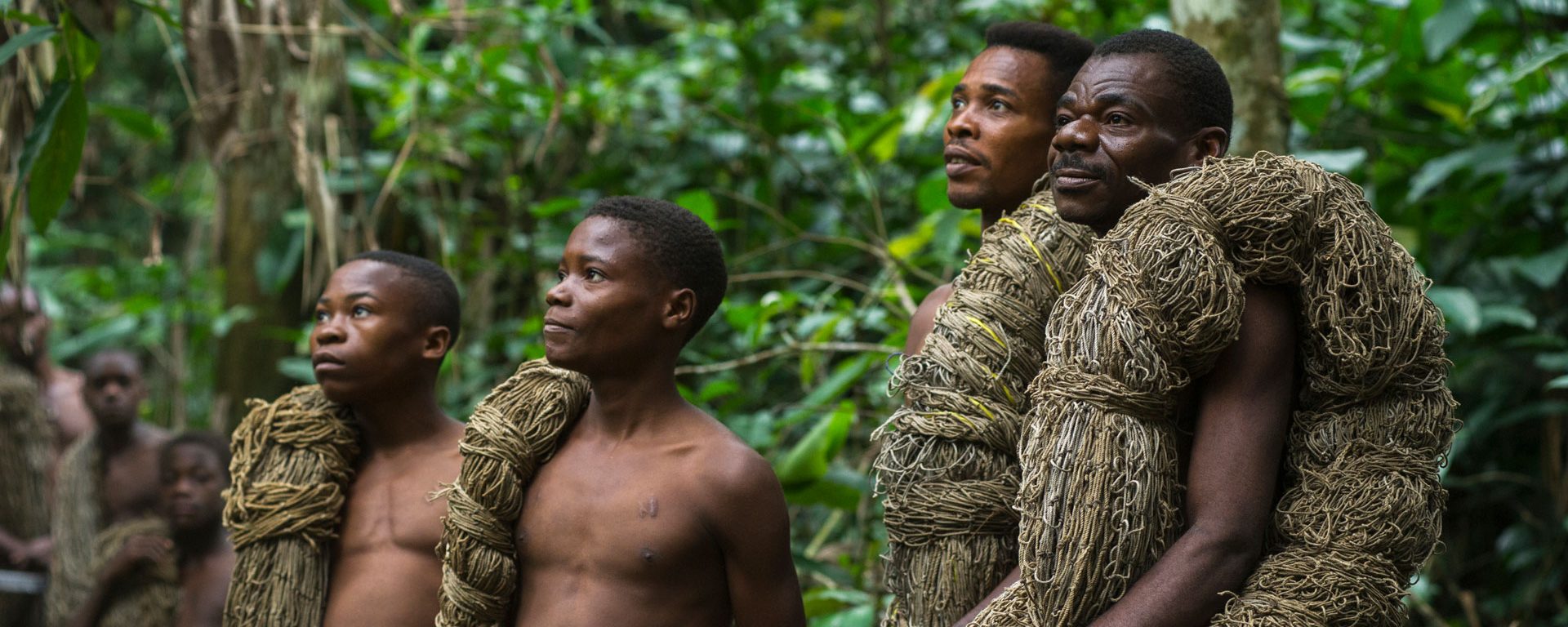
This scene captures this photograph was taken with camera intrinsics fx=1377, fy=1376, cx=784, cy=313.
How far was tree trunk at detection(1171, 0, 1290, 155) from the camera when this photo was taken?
3.35 m

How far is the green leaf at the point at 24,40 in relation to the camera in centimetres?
260

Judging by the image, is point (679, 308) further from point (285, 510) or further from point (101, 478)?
point (101, 478)

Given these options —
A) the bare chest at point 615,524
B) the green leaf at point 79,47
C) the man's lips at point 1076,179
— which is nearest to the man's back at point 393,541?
the bare chest at point 615,524

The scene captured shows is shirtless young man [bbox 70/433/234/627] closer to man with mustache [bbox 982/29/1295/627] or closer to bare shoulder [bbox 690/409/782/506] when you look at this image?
bare shoulder [bbox 690/409/782/506]

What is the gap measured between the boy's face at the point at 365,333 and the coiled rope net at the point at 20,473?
3.27 meters

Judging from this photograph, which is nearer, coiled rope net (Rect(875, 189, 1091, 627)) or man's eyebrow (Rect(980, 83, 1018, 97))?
coiled rope net (Rect(875, 189, 1091, 627))

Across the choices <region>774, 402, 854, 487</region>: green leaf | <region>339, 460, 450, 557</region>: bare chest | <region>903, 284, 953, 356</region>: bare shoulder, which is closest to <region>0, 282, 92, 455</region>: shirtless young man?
<region>339, 460, 450, 557</region>: bare chest

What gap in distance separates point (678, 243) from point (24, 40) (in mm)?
1298

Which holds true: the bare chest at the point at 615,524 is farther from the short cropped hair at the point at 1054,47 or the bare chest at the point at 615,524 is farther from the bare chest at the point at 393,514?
the short cropped hair at the point at 1054,47

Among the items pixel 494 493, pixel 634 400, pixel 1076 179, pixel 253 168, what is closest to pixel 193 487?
pixel 253 168

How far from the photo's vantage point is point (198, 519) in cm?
432

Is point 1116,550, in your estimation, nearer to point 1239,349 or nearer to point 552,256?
point 1239,349

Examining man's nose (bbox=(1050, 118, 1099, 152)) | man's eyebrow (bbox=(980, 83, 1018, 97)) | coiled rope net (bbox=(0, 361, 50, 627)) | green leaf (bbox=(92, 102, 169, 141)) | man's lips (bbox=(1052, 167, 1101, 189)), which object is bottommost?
coiled rope net (bbox=(0, 361, 50, 627))

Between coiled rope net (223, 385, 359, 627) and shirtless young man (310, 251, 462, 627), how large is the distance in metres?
0.06
